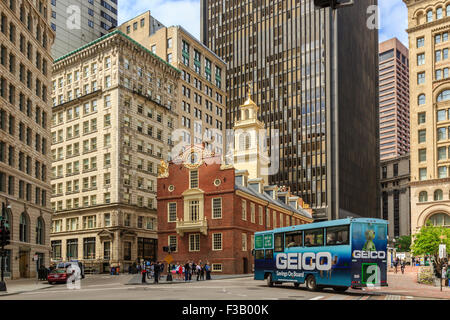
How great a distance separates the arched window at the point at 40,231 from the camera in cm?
5772

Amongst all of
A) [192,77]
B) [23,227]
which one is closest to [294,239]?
[23,227]

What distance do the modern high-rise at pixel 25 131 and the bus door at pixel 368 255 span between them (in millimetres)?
30841

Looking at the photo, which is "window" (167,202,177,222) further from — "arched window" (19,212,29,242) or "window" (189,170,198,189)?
"arched window" (19,212,29,242)

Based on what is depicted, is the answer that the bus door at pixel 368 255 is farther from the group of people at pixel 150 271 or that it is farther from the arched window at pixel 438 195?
the arched window at pixel 438 195

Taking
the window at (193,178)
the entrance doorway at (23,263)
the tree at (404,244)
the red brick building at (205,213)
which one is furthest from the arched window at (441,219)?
the tree at (404,244)

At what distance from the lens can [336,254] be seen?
29.1 m

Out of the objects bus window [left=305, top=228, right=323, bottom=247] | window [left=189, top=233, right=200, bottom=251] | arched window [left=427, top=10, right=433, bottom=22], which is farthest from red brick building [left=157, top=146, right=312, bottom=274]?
arched window [left=427, top=10, right=433, bottom=22]

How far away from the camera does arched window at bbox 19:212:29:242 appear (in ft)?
174

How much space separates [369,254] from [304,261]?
4647 mm

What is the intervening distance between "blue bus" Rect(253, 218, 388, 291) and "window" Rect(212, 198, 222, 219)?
26.8 meters

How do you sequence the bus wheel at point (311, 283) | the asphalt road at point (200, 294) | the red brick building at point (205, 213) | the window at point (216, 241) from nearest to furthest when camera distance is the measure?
the asphalt road at point (200, 294) < the bus wheel at point (311, 283) < the red brick building at point (205, 213) < the window at point (216, 241)

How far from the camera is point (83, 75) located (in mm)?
87812

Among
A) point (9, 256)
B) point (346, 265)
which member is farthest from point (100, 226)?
point (346, 265)
